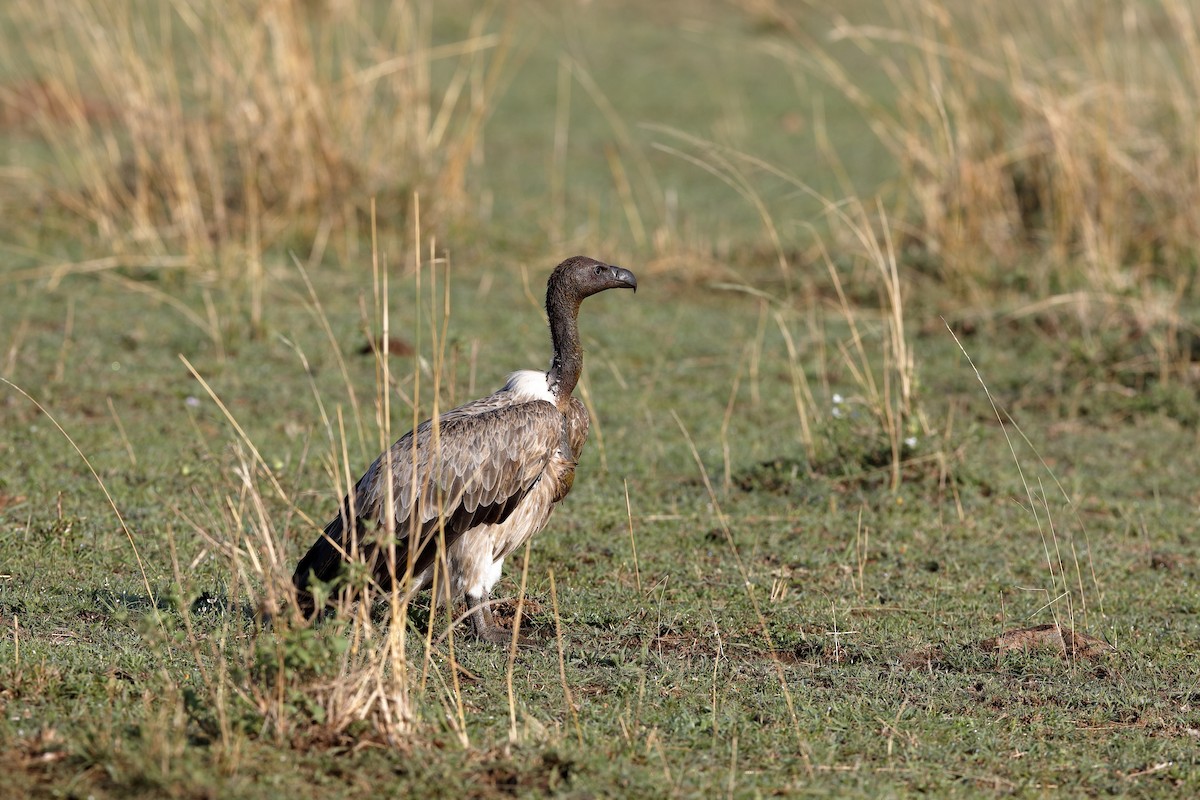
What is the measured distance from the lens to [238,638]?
14.6 feet

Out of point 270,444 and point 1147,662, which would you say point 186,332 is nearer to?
point 270,444

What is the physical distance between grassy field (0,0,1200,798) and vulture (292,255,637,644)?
0.66 feet

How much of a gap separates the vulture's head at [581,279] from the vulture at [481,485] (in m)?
0.12

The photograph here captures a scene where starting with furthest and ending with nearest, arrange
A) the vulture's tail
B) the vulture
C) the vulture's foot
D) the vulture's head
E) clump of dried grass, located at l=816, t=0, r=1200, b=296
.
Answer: clump of dried grass, located at l=816, t=0, r=1200, b=296 < the vulture's head < the vulture's foot < the vulture < the vulture's tail

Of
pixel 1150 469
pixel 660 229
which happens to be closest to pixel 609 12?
pixel 660 229

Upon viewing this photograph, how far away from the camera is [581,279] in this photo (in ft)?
17.9

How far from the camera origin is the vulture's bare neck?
536 centimetres

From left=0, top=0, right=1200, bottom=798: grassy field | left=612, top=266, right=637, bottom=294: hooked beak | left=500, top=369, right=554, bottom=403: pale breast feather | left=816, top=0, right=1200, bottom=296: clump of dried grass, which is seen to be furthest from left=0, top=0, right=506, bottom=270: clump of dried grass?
left=500, top=369, right=554, bottom=403: pale breast feather

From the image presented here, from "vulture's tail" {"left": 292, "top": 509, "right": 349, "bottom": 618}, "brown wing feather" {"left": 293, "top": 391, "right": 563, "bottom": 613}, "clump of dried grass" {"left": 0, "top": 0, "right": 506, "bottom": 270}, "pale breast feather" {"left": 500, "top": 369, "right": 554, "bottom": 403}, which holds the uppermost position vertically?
"clump of dried grass" {"left": 0, "top": 0, "right": 506, "bottom": 270}

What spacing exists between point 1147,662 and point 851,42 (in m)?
13.0

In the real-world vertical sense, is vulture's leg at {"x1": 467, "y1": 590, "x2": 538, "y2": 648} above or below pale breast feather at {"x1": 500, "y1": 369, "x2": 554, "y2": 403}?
below

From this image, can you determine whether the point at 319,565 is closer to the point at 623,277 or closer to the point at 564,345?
the point at 564,345

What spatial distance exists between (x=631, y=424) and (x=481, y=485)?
8.71 feet

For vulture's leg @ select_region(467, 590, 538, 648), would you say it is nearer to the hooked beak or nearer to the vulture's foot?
the vulture's foot
